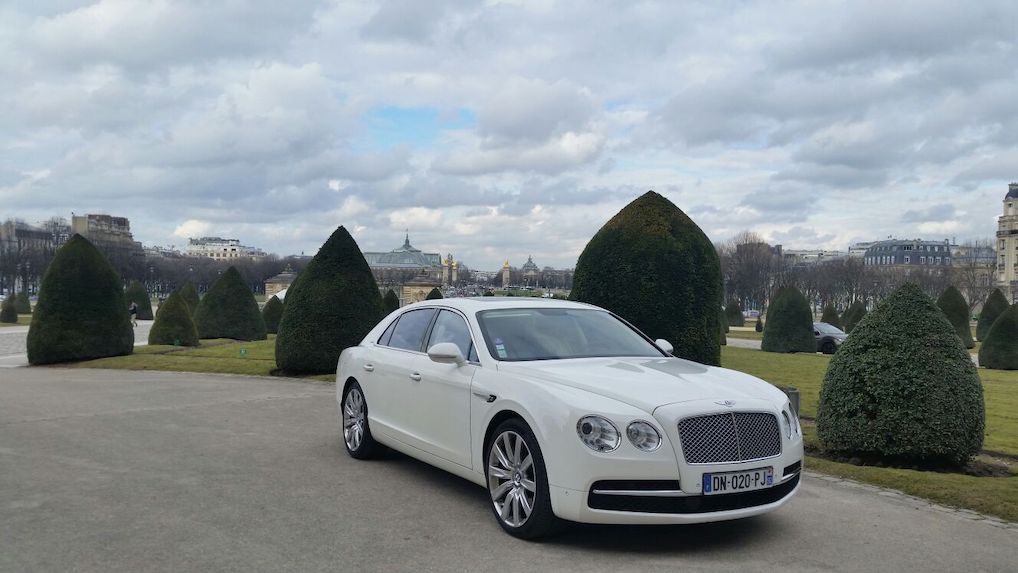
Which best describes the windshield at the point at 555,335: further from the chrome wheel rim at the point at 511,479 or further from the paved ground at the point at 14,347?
the paved ground at the point at 14,347

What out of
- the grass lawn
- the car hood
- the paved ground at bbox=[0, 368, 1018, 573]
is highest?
the car hood

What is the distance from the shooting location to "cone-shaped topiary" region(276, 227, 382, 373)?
56.3ft

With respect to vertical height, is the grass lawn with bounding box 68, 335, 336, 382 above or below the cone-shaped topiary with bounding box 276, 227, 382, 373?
below

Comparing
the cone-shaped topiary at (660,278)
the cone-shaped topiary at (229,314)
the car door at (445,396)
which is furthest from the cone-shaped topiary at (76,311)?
the car door at (445,396)

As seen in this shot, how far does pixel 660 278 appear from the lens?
46.1 ft

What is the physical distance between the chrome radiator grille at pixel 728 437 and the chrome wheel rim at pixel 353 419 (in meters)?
3.81

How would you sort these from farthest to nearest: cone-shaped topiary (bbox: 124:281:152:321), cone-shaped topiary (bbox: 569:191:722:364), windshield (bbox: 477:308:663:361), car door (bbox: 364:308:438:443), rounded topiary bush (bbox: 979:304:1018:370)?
cone-shaped topiary (bbox: 124:281:152:321) < rounded topiary bush (bbox: 979:304:1018:370) < cone-shaped topiary (bbox: 569:191:722:364) < car door (bbox: 364:308:438:443) < windshield (bbox: 477:308:663:361)

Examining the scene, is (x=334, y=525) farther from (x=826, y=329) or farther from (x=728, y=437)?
(x=826, y=329)

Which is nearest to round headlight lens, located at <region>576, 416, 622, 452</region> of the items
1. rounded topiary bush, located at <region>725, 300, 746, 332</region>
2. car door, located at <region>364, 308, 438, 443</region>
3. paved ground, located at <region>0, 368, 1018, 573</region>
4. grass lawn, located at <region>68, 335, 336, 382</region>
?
paved ground, located at <region>0, 368, 1018, 573</region>

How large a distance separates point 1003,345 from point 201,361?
2357cm

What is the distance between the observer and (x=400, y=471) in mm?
7434

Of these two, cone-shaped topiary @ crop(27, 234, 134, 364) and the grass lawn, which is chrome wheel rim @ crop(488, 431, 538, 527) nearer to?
the grass lawn

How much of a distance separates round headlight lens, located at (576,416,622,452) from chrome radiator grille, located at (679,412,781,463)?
Answer: 0.40 m

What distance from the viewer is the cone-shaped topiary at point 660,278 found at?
549 inches
